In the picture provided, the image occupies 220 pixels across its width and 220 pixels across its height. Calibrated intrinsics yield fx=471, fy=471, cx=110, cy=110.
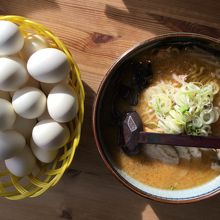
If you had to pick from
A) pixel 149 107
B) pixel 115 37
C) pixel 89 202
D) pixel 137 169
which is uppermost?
pixel 115 37

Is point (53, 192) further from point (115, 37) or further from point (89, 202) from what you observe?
point (115, 37)

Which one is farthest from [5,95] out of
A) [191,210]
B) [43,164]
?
[191,210]

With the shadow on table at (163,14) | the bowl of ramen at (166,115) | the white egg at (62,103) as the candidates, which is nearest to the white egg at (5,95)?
the white egg at (62,103)

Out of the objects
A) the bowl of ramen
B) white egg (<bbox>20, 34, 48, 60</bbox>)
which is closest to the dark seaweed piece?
the bowl of ramen

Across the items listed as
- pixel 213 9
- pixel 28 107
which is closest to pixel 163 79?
pixel 213 9

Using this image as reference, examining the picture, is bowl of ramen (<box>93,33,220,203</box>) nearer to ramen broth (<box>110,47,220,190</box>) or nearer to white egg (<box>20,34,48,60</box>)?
ramen broth (<box>110,47,220,190</box>)

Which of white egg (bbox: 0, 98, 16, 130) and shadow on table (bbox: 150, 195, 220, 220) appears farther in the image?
shadow on table (bbox: 150, 195, 220, 220)
